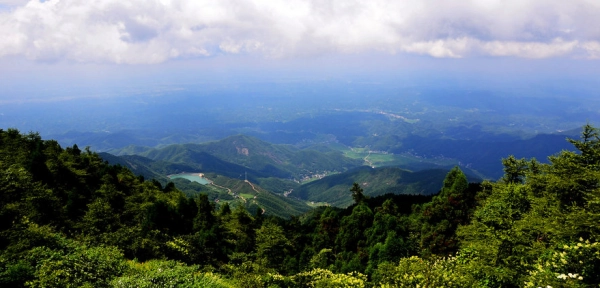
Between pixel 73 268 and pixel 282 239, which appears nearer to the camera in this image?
pixel 73 268

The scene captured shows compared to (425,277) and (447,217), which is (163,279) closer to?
(425,277)

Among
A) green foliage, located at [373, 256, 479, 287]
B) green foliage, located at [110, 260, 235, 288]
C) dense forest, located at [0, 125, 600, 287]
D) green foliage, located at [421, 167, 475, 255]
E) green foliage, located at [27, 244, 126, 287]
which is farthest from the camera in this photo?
green foliage, located at [421, 167, 475, 255]

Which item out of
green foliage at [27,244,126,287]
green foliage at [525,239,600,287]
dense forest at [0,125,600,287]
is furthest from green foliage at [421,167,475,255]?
green foliage at [27,244,126,287]

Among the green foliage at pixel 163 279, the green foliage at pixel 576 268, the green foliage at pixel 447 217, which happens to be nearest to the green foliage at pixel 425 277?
the green foliage at pixel 576 268

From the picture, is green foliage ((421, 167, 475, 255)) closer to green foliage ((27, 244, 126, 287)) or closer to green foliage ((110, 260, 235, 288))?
green foliage ((110, 260, 235, 288))

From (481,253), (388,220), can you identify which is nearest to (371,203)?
(388,220)

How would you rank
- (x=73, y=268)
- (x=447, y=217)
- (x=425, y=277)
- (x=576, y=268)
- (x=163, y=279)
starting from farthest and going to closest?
(x=447, y=217), (x=163, y=279), (x=425, y=277), (x=73, y=268), (x=576, y=268)

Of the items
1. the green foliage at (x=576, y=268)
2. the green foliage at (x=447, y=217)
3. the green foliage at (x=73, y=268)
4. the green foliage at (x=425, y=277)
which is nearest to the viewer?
the green foliage at (x=576, y=268)

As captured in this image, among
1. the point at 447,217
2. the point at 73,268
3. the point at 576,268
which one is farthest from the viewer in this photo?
the point at 447,217

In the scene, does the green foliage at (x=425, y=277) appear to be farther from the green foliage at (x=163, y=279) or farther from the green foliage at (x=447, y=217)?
the green foliage at (x=447, y=217)

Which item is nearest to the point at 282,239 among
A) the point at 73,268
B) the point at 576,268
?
the point at 73,268
